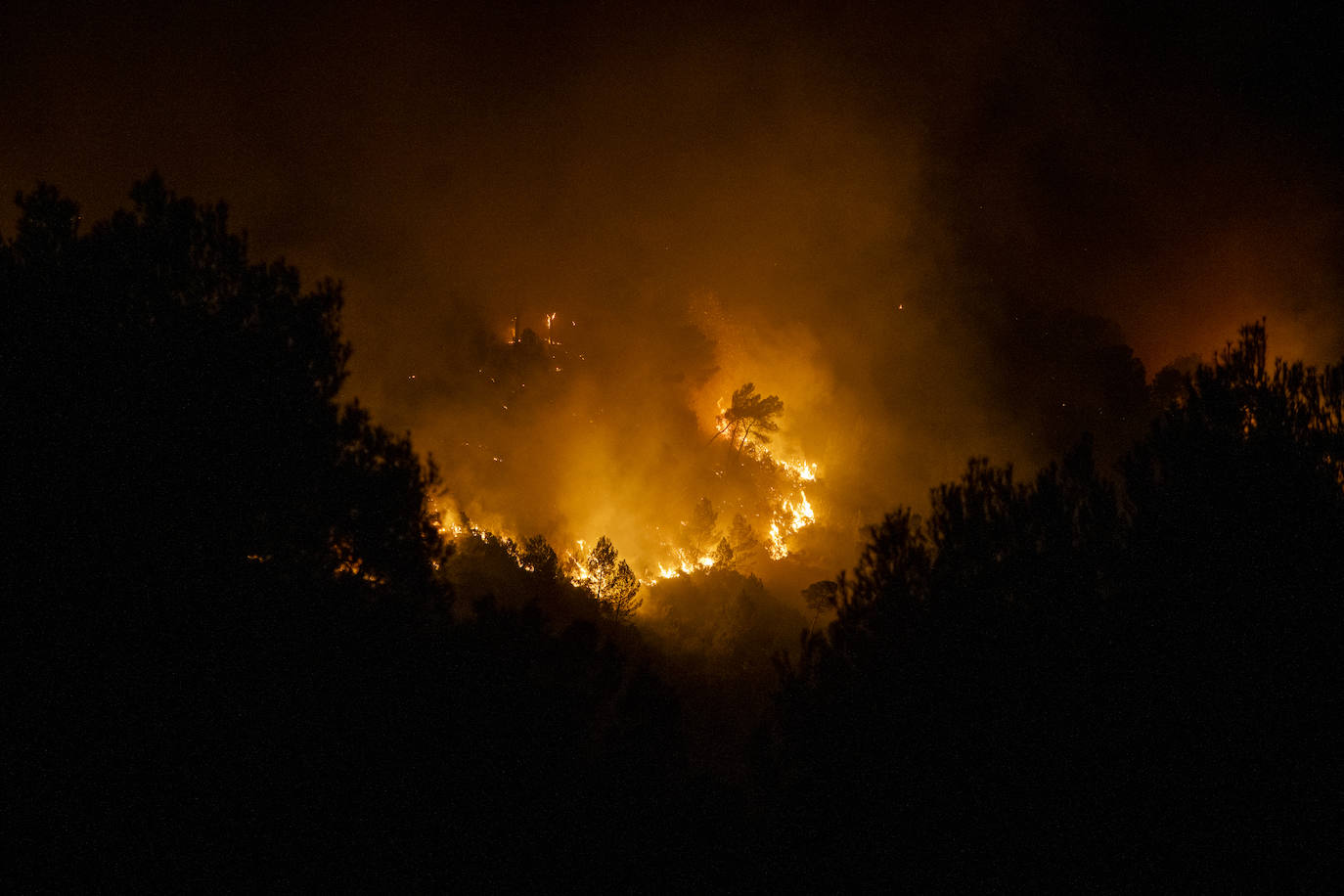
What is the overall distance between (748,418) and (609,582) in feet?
73.7

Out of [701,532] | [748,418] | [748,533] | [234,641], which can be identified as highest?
[748,418]

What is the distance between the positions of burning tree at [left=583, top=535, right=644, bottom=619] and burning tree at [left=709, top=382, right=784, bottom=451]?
21149mm

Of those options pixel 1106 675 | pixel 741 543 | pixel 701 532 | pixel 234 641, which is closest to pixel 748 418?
pixel 741 543

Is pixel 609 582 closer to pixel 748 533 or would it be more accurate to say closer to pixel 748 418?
pixel 748 533

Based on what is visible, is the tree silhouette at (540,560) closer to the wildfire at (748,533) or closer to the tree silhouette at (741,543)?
the wildfire at (748,533)

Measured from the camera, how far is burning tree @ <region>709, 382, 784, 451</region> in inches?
1918

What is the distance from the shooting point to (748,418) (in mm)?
49375

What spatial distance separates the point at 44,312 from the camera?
25.1 feet

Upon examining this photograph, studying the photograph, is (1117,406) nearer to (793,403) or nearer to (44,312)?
(793,403)

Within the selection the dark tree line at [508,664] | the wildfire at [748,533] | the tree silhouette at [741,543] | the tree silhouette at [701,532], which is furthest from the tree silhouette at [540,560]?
the dark tree line at [508,664]

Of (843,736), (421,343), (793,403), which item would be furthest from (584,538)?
(843,736)

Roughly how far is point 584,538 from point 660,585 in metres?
10.6

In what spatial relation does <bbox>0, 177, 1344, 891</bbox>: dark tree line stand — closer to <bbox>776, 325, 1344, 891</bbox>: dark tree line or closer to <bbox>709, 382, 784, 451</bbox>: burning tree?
<bbox>776, 325, 1344, 891</bbox>: dark tree line

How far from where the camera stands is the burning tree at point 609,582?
29766 millimetres
